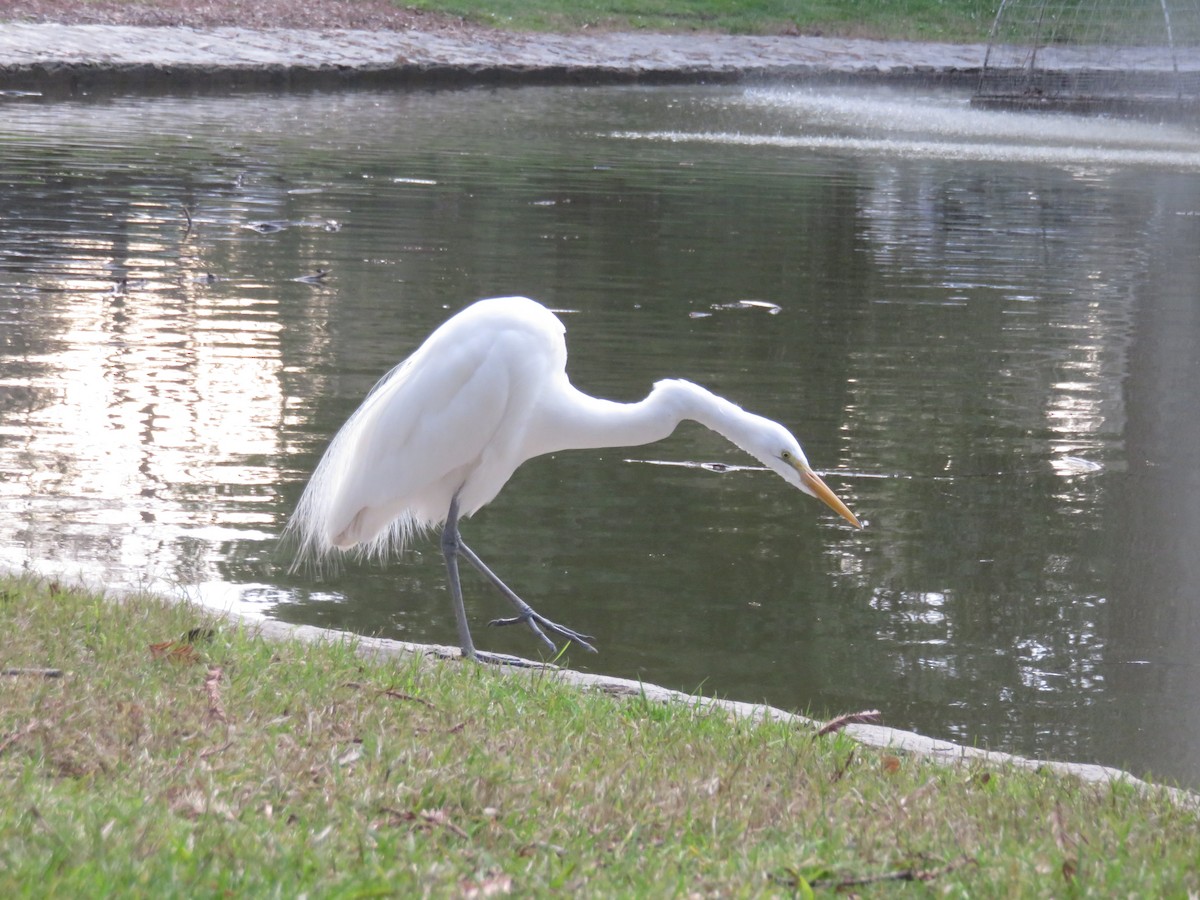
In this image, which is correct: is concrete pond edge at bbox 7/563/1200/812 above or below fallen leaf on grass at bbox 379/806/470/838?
below

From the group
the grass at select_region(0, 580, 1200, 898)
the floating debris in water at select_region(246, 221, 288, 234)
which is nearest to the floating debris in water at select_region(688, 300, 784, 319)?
the floating debris in water at select_region(246, 221, 288, 234)

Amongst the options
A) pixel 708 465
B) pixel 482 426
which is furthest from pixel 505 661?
pixel 708 465

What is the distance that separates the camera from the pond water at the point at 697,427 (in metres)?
5.60

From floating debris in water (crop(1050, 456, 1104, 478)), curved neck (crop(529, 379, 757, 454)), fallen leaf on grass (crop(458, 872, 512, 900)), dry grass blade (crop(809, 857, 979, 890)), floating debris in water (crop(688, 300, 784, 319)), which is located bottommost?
floating debris in water (crop(688, 300, 784, 319))

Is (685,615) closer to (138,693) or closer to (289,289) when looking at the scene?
(138,693)

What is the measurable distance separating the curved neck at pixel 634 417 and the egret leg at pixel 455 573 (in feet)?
1.27

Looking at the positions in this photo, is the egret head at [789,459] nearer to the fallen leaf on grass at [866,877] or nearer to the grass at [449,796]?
the grass at [449,796]

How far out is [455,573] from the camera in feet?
17.6

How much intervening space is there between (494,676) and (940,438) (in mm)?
3984

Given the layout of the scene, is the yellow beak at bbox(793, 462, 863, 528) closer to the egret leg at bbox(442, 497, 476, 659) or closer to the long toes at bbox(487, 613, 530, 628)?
the long toes at bbox(487, 613, 530, 628)

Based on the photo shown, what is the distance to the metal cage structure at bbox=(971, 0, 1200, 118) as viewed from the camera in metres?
32.0

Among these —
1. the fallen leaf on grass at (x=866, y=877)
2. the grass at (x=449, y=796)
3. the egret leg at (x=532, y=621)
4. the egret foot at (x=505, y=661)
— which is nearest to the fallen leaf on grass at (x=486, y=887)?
the grass at (x=449, y=796)

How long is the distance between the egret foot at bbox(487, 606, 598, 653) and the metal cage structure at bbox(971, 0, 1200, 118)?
25531 millimetres

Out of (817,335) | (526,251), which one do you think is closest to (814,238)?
(526,251)
